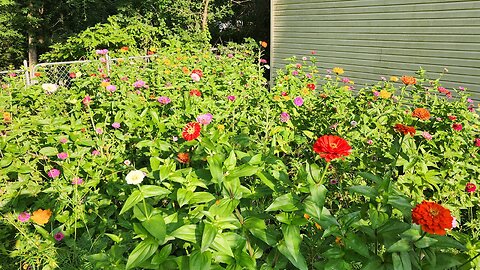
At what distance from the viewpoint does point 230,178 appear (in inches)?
46.6

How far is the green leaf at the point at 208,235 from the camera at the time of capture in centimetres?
101

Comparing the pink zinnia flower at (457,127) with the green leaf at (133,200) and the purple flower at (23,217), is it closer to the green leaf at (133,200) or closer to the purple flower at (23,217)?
the green leaf at (133,200)

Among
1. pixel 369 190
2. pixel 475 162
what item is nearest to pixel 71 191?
pixel 369 190

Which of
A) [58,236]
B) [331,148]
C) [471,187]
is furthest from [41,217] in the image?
[471,187]

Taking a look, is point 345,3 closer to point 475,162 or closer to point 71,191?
point 475,162

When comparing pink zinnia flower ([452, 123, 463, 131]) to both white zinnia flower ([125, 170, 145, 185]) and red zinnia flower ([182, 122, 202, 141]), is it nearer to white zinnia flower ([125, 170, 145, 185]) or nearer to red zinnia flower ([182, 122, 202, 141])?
red zinnia flower ([182, 122, 202, 141])

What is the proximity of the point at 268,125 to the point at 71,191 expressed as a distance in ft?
3.25

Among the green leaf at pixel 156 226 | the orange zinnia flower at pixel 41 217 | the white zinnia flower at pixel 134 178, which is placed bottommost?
the orange zinnia flower at pixel 41 217

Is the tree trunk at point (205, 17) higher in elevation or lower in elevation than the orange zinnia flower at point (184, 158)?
higher

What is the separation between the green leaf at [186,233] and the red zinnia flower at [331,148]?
16.0 inches

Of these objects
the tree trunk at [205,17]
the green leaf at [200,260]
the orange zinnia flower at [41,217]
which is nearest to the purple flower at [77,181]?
the orange zinnia flower at [41,217]

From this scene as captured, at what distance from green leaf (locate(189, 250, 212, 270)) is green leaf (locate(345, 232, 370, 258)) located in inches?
15.0

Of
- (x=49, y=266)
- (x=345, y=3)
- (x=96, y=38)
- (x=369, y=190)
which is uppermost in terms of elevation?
(x=345, y=3)

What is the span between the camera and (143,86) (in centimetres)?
276
